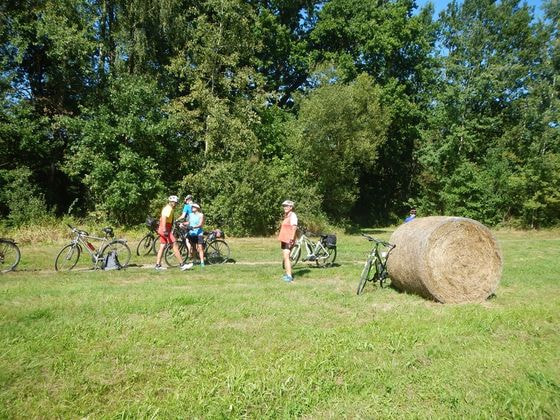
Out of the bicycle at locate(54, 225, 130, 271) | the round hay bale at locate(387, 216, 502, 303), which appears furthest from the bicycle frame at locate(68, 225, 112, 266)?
the round hay bale at locate(387, 216, 502, 303)

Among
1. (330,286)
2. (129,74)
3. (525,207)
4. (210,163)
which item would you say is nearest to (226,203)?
(210,163)

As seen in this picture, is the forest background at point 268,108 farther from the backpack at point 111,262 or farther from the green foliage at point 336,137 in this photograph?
the backpack at point 111,262

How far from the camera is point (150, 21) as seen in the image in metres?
22.6

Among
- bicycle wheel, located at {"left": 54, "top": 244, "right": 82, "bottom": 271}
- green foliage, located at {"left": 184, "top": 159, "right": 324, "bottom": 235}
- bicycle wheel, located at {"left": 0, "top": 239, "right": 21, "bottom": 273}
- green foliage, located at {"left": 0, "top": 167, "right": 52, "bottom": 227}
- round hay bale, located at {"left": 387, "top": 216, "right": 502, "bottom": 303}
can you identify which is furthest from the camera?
green foliage, located at {"left": 184, "top": 159, "right": 324, "bottom": 235}

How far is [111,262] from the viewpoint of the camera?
1127 centimetres

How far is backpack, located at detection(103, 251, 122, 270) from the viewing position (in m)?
11.2

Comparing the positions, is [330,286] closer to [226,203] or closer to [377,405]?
[377,405]

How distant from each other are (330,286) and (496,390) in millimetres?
5247

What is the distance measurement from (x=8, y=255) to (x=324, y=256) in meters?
8.24

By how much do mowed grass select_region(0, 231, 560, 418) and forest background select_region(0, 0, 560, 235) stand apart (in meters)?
13.4

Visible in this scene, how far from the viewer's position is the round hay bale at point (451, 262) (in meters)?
7.92

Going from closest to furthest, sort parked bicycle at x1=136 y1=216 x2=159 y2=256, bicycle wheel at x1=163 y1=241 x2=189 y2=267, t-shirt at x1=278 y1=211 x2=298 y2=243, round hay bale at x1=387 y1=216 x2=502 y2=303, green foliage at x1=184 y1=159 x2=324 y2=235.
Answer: round hay bale at x1=387 y1=216 x2=502 y2=303
t-shirt at x1=278 y1=211 x2=298 y2=243
bicycle wheel at x1=163 y1=241 x2=189 y2=267
parked bicycle at x1=136 y1=216 x2=159 y2=256
green foliage at x1=184 y1=159 x2=324 y2=235

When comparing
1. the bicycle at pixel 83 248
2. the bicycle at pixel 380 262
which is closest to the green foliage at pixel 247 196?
the bicycle at pixel 83 248

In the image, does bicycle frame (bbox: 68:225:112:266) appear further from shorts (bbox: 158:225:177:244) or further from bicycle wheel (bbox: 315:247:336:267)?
bicycle wheel (bbox: 315:247:336:267)
